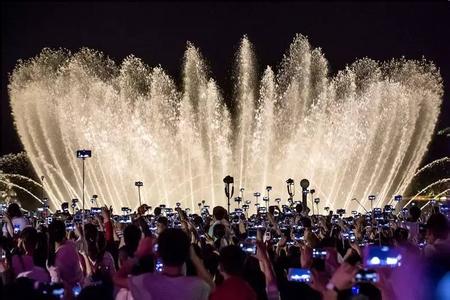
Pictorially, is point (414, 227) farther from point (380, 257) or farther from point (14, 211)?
point (380, 257)

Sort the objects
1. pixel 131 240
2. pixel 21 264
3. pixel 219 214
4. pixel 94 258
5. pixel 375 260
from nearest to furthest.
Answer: pixel 375 260, pixel 131 240, pixel 21 264, pixel 94 258, pixel 219 214

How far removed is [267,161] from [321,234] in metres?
36.0

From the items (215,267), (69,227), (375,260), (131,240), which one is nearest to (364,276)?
(375,260)

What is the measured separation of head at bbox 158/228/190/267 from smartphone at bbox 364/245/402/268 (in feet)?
4.97

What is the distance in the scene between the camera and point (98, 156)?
1994 inches

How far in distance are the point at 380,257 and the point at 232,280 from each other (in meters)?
1.52

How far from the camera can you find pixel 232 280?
7.29 m

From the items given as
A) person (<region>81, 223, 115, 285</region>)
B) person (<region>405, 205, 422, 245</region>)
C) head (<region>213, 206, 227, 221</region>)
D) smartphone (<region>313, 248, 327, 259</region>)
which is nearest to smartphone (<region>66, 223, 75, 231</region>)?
head (<region>213, 206, 227, 221</region>)

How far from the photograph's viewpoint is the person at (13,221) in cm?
1434

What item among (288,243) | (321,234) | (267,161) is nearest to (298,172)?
(267,161)

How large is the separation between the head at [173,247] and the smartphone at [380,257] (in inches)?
59.7

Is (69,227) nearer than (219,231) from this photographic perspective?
No

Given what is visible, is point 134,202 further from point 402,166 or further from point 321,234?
point 321,234

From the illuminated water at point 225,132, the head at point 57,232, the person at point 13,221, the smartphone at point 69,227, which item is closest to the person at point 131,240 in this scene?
the head at point 57,232
